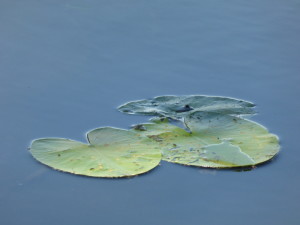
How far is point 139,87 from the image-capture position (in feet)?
16.5

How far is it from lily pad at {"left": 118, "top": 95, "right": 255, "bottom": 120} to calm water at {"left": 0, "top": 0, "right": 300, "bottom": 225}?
0.11 m

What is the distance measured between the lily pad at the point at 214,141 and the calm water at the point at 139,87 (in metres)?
0.07

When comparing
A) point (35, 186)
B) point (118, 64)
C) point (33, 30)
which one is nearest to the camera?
point (35, 186)

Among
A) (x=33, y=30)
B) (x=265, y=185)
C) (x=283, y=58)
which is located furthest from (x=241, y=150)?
(x=33, y=30)

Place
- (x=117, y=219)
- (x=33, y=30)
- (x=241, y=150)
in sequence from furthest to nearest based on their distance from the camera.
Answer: (x=33, y=30), (x=241, y=150), (x=117, y=219)

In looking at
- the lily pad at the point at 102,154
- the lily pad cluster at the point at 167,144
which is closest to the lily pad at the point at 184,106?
the lily pad cluster at the point at 167,144

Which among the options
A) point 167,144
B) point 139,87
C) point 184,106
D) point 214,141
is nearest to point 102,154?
point 167,144

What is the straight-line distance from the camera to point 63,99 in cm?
484

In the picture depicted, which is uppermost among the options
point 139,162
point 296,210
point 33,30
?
point 33,30

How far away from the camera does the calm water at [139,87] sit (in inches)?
148

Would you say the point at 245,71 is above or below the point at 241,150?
above

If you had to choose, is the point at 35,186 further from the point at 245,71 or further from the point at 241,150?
the point at 245,71

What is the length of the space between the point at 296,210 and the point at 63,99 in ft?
6.53

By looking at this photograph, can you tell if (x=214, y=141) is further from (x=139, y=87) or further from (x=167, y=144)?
(x=139, y=87)
